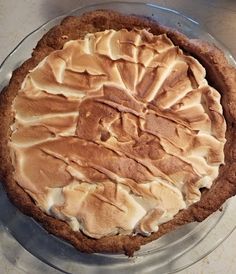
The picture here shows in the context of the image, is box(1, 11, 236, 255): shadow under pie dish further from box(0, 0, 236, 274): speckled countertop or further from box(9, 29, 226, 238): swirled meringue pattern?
box(0, 0, 236, 274): speckled countertop

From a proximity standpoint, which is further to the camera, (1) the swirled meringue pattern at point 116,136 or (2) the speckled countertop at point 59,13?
(2) the speckled countertop at point 59,13

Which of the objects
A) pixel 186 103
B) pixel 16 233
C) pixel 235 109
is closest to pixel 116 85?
pixel 186 103

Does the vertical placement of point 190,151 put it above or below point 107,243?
above

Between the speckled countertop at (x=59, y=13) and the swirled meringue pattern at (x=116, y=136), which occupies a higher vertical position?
the speckled countertop at (x=59, y=13)

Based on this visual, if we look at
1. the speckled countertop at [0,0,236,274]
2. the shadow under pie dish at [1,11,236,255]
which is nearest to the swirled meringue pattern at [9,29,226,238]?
the shadow under pie dish at [1,11,236,255]

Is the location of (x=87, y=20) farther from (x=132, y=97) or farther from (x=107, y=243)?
(x=107, y=243)

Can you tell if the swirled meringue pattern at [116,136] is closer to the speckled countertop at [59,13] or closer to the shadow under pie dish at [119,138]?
the shadow under pie dish at [119,138]

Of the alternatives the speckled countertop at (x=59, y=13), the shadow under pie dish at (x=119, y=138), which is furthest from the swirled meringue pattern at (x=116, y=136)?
the speckled countertop at (x=59, y=13)

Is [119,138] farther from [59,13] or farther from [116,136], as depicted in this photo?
[59,13]
